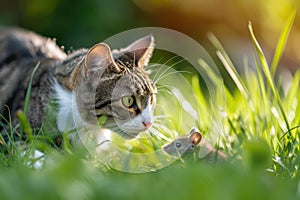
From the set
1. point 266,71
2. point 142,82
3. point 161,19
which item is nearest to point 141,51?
point 142,82

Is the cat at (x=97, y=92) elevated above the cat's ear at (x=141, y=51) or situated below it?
below

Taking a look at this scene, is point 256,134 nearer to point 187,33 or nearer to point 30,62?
point 30,62

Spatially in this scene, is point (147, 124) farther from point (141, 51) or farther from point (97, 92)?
point (141, 51)

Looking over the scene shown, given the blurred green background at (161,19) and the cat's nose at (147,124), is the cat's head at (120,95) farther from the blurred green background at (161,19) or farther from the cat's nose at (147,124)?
the blurred green background at (161,19)

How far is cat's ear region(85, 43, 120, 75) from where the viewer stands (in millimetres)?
2391

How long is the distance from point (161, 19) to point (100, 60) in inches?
134

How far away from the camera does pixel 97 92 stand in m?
2.53

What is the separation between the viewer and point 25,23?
17.4 feet

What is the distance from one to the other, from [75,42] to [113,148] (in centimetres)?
270

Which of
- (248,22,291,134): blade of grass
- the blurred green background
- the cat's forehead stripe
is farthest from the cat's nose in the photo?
the blurred green background

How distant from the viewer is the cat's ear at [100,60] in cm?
239

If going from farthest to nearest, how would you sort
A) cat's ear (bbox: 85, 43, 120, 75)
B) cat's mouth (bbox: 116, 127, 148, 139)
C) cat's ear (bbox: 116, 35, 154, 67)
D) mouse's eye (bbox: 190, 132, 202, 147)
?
1. cat's ear (bbox: 116, 35, 154, 67)
2. cat's mouth (bbox: 116, 127, 148, 139)
3. cat's ear (bbox: 85, 43, 120, 75)
4. mouse's eye (bbox: 190, 132, 202, 147)

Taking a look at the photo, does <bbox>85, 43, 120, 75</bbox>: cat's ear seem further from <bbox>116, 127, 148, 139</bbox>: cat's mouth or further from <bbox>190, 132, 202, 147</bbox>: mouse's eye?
<bbox>190, 132, 202, 147</bbox>: mouse's eye

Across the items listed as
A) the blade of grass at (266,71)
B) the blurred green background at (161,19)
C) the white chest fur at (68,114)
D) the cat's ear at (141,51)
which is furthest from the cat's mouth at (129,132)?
the blurred green background at (161,19)
